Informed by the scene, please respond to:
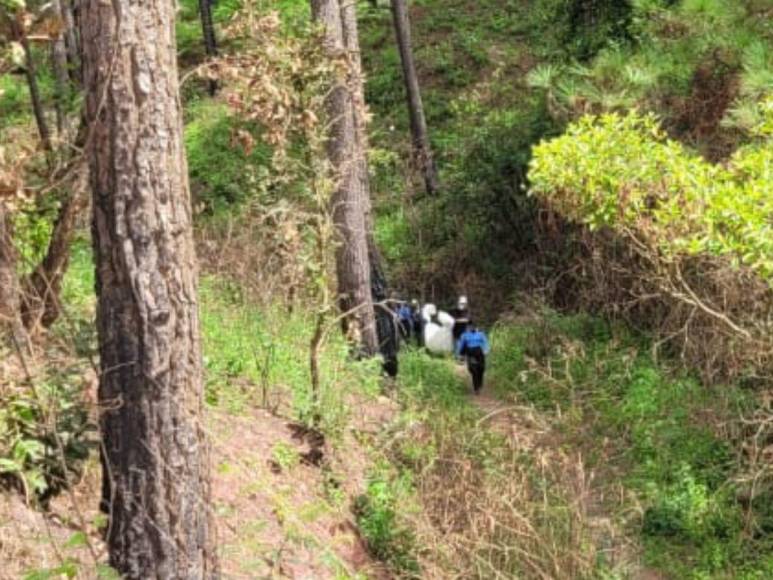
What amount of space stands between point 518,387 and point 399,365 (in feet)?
4.91

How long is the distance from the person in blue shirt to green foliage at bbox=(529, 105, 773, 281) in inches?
95.1

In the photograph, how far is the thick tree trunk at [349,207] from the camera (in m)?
10.5

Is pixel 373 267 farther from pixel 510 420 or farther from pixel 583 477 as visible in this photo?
pixel 583 477

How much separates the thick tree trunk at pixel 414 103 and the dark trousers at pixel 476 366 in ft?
24.1

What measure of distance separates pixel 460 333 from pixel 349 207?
250 cm

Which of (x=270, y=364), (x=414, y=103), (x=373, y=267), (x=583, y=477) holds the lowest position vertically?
(x=583, y=477)

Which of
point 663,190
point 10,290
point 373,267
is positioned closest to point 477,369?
point 373,267

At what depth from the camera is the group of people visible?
11266mm

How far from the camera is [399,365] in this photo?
12.1 meters

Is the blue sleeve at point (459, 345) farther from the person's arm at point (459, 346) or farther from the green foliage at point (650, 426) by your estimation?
the green foliage at point (650, 426)

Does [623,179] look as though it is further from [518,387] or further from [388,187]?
[388,187]

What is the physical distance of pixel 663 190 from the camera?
26.3ft

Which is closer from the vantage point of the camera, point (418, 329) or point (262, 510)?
point (262, 510)

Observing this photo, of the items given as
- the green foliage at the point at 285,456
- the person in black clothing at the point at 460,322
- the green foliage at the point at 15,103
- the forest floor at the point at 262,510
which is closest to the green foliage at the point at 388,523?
the forest floor at the point at 262,510
